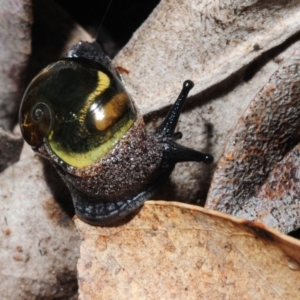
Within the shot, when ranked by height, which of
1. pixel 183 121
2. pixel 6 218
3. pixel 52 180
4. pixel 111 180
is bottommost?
pixel 6 218

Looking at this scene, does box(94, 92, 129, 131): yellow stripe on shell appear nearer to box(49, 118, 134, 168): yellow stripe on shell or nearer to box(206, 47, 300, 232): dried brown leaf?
box(49, 118, 134, 168): yellow stripe on shell

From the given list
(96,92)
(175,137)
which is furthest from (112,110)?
(175,137)

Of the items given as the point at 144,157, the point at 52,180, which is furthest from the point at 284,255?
the point at 52,180

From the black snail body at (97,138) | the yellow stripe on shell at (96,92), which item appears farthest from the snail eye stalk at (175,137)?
the yellow stripe on shell at (96,92)

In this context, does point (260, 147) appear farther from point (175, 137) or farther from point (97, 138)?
point (97, 138)

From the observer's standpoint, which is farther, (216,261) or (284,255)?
(216,261)

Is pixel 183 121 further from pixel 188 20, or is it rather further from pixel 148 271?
pixel 148 271

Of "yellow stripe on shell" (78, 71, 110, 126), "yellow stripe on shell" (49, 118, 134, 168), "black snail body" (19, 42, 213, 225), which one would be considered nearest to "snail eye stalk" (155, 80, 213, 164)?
"black snail body" (19, 42, 213, 225)

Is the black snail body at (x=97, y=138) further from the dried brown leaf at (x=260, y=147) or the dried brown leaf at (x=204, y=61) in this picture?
the dried brown leaf at (x=260, y=147)
